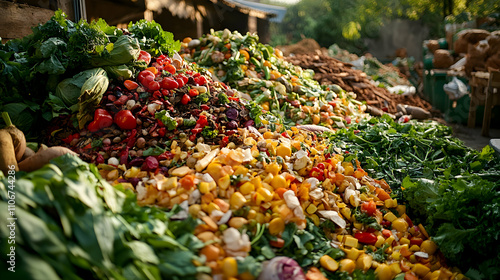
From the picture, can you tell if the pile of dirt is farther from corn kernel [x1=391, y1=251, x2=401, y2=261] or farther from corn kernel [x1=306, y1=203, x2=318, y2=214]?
corn kernel [x1=391, y1=251, x2=401, y2=261]

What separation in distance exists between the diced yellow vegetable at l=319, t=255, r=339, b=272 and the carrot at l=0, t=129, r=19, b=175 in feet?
6.50

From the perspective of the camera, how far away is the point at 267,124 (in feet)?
11.1

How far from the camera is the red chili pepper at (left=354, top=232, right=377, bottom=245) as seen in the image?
235cm

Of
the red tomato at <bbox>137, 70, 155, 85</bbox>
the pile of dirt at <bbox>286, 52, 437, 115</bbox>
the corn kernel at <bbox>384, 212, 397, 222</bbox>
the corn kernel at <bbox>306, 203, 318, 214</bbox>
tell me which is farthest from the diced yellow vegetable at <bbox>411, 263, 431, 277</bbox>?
the pile of dirt at <bbox>286, 52, 437, 115</bbox>

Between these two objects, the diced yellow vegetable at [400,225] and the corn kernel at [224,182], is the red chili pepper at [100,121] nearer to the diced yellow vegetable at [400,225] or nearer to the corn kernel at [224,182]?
the corn kernel at [224,182]

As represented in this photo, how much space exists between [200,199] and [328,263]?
35.3 inches

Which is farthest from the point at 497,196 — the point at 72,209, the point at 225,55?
the point at 225,55

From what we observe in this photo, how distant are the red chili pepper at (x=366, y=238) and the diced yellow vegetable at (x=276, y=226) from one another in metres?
0.64

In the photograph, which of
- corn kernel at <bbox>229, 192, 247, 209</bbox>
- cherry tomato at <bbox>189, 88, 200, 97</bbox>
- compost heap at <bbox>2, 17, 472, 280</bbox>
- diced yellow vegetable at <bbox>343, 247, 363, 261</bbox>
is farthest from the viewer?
cherry tomato at <bbox>189, 88, 200, 97</bbox>

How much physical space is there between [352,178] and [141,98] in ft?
6.43

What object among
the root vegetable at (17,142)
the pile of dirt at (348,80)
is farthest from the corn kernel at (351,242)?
the pile of dirt at (348,80)

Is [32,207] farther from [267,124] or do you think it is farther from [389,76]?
[389,76]

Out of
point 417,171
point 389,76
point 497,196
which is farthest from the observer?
point 389,76

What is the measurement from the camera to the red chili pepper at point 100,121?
2701 mm
